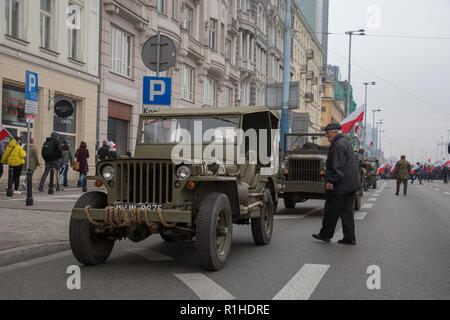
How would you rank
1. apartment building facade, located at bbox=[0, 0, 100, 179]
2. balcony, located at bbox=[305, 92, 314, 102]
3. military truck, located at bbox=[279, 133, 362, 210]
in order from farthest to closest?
balcony, located at bbox=[305, 92, 314, 102] < apartment building facade, located at bbox=[0, 0, 100, 179] < military truck, located at bbox=[279, 133, 362, 210]

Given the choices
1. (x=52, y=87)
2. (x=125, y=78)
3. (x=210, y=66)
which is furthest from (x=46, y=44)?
(x=210, y=66)

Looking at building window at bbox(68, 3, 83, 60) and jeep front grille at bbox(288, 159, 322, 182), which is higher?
building window at bbox(68, 3, 83, 60)

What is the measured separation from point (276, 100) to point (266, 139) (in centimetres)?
1928

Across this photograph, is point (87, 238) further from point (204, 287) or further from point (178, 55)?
point (178, 55)

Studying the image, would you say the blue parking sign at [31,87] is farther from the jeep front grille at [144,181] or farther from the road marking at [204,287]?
the road marking at [204,287]

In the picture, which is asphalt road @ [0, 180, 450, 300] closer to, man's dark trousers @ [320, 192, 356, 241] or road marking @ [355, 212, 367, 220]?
man's dark trousers @ [320, 192, 356, 241]

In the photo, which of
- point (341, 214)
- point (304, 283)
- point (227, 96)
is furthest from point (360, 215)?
point (227, 96)

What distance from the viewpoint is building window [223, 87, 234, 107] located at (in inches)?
1438

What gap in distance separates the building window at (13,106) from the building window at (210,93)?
1623cm

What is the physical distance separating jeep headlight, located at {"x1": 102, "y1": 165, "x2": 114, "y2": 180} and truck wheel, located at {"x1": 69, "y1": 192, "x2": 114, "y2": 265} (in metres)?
0.29

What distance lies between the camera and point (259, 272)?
5.78 metres

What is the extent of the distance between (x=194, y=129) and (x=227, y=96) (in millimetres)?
30289

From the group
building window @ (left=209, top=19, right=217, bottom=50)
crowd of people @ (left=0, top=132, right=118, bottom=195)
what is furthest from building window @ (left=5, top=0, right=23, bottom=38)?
building window @ (left=209, top=19, right=217, bottom=50)
